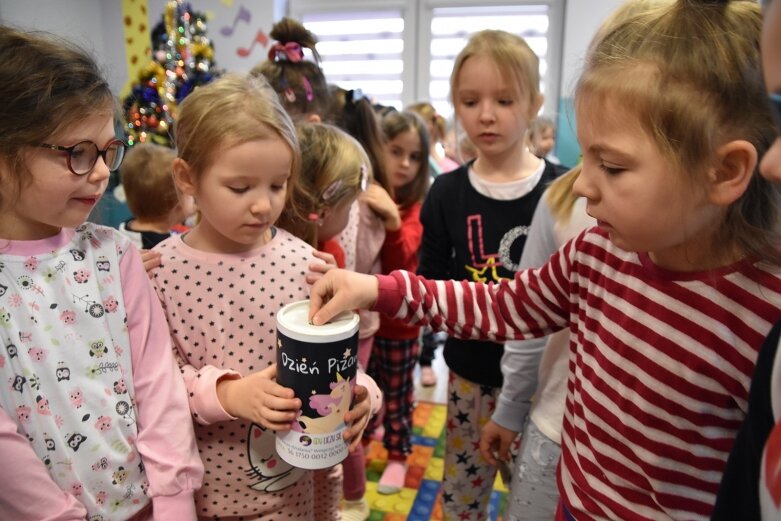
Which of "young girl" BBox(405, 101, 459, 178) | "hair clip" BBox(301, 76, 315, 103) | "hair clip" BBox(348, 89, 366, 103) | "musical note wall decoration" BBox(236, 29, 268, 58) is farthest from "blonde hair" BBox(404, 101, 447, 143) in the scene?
"musical note wall decoration" BBox(236, 29, 268, 58)

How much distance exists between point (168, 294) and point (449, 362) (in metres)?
0.86

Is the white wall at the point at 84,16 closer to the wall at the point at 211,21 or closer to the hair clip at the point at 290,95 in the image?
the wall at the point at 211,21

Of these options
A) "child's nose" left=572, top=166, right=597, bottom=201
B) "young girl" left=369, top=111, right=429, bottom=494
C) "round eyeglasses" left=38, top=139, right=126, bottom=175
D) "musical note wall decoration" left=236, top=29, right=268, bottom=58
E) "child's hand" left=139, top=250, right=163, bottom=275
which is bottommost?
"young girl" left=369, top=111, right=429, bottom=494

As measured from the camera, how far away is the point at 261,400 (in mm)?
855

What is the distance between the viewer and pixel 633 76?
70 cm

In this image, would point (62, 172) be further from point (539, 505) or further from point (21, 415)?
point (539, 505)

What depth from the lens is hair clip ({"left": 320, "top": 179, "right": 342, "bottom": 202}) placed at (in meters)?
1.43

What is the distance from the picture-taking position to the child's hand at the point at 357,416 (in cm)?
86

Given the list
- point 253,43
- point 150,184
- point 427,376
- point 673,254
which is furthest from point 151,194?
point 253,43

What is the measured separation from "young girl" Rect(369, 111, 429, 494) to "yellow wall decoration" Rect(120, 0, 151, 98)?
3.36m

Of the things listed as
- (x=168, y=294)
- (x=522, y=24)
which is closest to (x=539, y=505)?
(x=168, y=294)

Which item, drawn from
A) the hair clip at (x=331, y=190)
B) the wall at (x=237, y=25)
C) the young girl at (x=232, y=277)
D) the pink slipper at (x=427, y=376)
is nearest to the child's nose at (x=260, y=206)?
the young girl at (x=232, y=277)

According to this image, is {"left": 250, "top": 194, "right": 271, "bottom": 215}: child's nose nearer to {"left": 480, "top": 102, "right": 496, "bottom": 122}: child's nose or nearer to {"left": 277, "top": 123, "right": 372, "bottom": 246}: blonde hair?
{"left": 277, "top": 123, "right": 372, "bottom": 246}: blonde hair

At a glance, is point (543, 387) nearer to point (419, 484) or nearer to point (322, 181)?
A: point (322, 181)
